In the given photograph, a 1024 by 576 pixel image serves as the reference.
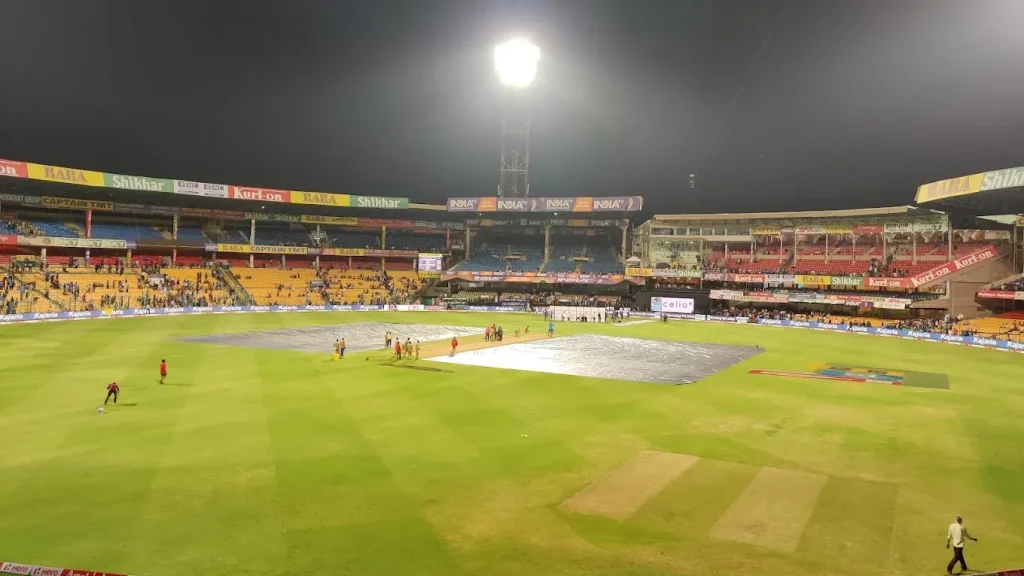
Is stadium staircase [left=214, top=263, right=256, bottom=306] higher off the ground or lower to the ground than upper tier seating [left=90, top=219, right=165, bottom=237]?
lower

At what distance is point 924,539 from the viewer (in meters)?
12.7

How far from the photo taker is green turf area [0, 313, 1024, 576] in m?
11.6

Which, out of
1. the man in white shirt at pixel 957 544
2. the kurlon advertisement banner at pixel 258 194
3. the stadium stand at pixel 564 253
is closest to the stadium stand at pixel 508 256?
the stadium stand at pixel 564 253

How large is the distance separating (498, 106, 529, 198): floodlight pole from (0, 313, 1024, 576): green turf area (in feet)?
213

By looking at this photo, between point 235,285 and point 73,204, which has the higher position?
point 73,204

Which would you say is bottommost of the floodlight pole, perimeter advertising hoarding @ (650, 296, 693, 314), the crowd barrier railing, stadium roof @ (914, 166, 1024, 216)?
the crowd barrier railing

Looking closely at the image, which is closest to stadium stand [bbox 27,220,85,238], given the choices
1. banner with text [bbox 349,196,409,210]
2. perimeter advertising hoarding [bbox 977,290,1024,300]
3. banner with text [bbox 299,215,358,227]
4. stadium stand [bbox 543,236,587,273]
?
banner with text [bbox 299,215,358,227]

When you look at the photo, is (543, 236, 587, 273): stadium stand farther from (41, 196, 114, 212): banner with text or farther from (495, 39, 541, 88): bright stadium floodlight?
(41, 196, 114, 212): banner with text

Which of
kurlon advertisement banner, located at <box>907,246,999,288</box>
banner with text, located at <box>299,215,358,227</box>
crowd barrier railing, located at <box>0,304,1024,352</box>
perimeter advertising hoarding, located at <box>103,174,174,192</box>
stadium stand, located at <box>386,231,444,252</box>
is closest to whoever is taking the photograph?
crowd barrier railing, located at <box>0,304,1024,352</box>

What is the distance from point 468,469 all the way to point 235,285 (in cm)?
7456

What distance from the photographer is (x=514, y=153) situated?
93500 mm

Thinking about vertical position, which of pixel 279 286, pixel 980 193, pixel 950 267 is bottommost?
pixel 279 286

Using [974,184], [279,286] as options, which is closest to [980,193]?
[974,184]

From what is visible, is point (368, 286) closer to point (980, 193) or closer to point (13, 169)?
point (13, 169)
